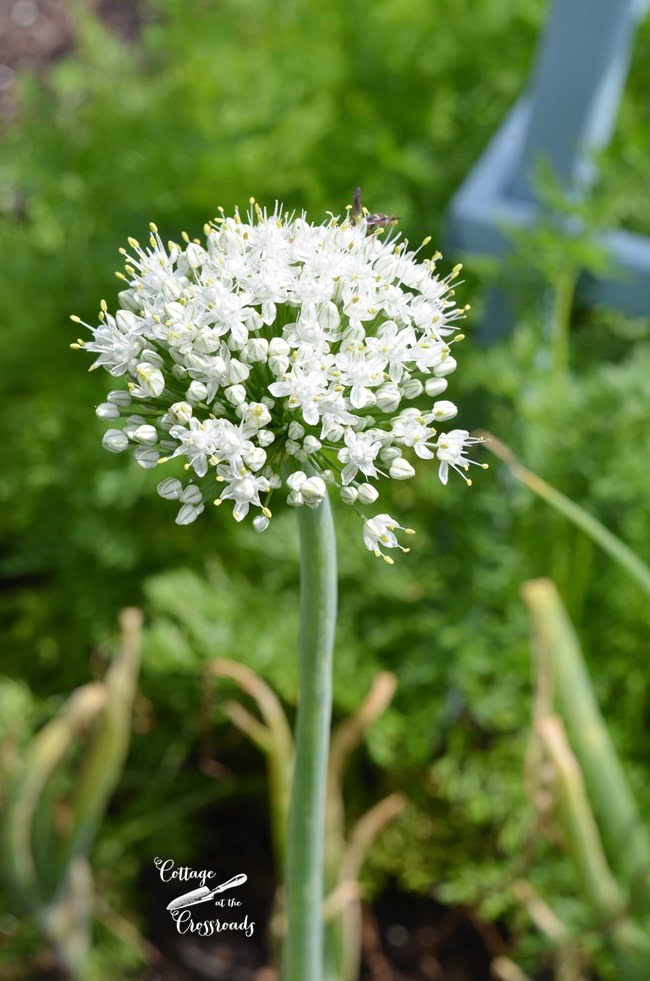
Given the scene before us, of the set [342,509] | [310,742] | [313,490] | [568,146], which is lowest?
[310,742]

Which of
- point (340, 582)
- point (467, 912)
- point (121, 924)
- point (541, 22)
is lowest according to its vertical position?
point (467, 912)

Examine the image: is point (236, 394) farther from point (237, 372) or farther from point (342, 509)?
point (342, 509)

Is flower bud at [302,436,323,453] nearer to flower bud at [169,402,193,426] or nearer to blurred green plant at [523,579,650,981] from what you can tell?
flower bud at [169,402,193,426]

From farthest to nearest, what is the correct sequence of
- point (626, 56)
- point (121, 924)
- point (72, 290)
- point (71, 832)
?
point (72, 290) → point (626, 56) → point (121, 924) → point (71, 832)

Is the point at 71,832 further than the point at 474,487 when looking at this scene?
No

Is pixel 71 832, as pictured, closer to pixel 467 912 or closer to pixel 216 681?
pixel 216 681

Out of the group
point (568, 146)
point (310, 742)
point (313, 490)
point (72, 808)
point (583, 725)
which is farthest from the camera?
point (568, 146)

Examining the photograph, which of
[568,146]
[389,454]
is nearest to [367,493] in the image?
[389,454]

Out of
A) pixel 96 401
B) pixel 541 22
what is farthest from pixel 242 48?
pixel 96 401
